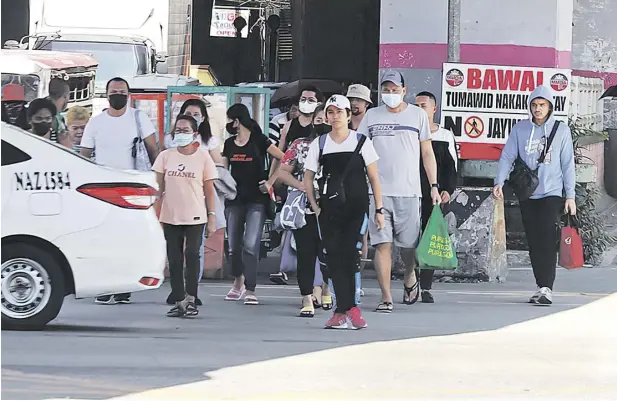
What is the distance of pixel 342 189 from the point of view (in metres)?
9.80

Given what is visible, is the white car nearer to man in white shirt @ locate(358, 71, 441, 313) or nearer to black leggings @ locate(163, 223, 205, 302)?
black leggings @ locate(163, 223, 205, 302)

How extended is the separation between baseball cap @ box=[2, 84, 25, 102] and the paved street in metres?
3.97

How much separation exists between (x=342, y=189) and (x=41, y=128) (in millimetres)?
3422

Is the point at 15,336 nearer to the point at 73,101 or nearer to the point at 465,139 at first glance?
the point at 465,139

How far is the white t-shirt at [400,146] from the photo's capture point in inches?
430

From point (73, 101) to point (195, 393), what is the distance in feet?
39.0

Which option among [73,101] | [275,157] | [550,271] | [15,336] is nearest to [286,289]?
[275,157]

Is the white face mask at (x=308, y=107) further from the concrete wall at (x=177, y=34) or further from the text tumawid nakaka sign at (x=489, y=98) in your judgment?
the concrete wall at (x=177, y=34)

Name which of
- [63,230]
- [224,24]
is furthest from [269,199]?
[224,24]

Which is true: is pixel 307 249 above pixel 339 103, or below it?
below

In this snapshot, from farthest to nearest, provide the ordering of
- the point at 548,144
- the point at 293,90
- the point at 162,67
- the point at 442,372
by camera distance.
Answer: the point at 162,67
the point at 293,90
the point at 548,144
the point at 442,372

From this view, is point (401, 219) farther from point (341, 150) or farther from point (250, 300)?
point (250, 300)

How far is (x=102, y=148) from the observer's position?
Result: 11312mm

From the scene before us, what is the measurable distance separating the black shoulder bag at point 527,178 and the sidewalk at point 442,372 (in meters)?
1.68
